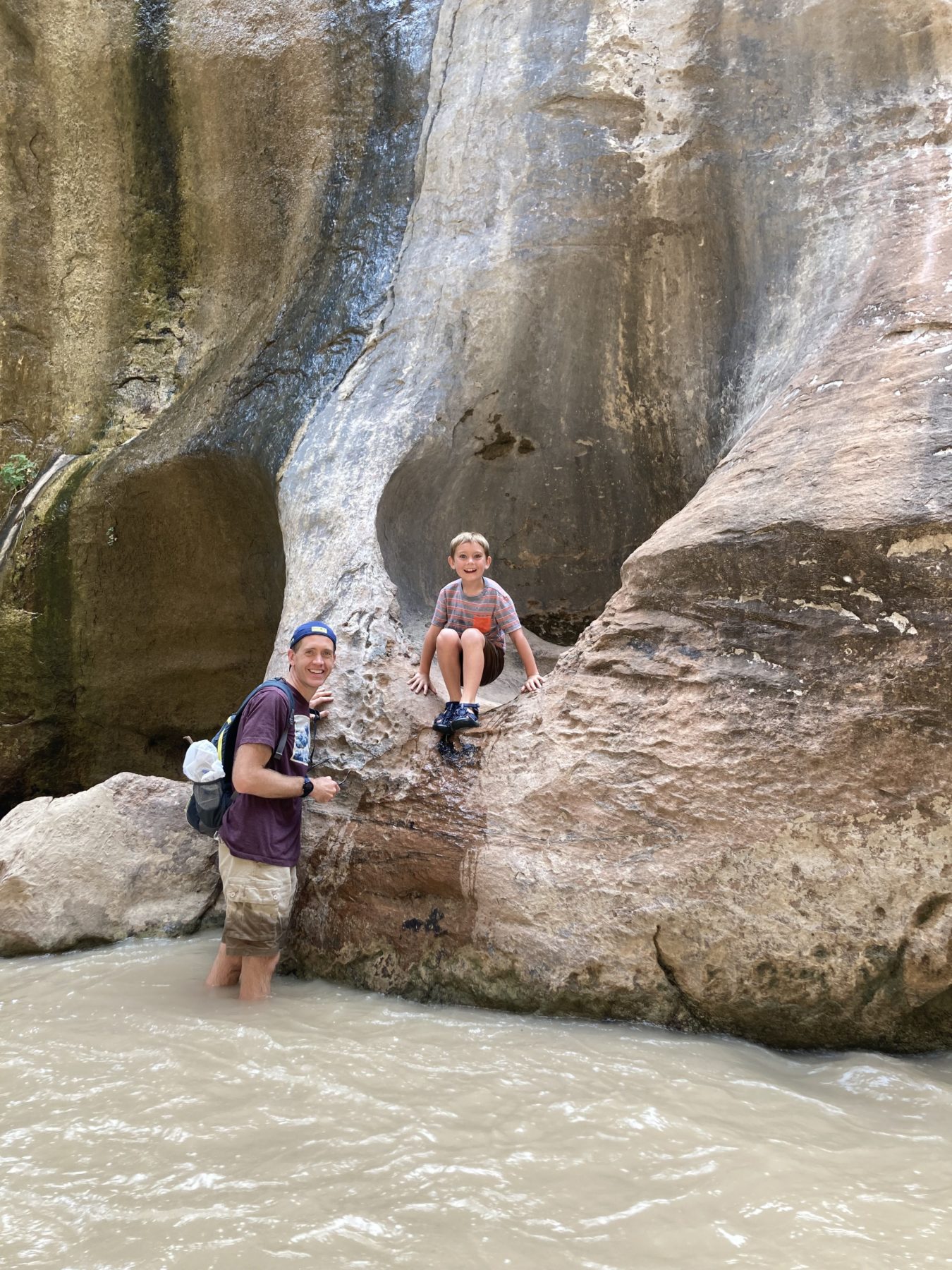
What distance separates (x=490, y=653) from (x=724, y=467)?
123 cm

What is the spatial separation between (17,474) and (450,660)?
3.92 metres

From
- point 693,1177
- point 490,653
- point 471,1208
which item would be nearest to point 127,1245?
point 471,1208

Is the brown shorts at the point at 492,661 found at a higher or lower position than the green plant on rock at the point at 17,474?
lower

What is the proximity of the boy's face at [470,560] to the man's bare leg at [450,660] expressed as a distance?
333mm

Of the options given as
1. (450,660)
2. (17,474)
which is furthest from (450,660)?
(17,474)

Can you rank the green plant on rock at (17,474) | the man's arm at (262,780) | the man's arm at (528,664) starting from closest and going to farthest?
the man's arm at (262,780)
the man's arm at (528,664)
the green plant on rock at (17,474)

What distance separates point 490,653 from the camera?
14.7 feet

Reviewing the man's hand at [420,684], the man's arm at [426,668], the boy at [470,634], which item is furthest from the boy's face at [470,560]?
the man's hand at [420,684]

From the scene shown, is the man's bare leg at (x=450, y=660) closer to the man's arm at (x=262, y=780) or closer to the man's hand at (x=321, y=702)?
the man's hand at (x=321, y=702)

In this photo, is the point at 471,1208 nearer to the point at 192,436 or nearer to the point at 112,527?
the point at 192,436

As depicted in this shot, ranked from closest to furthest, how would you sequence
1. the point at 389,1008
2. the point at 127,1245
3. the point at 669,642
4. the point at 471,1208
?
the point at 127,1245, the point at 471,1208, the point at 389,1008, the point at 669,642

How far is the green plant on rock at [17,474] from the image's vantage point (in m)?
6.66

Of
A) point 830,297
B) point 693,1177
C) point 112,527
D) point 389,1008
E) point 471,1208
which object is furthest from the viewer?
point 112,527

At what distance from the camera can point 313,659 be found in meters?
3.57
